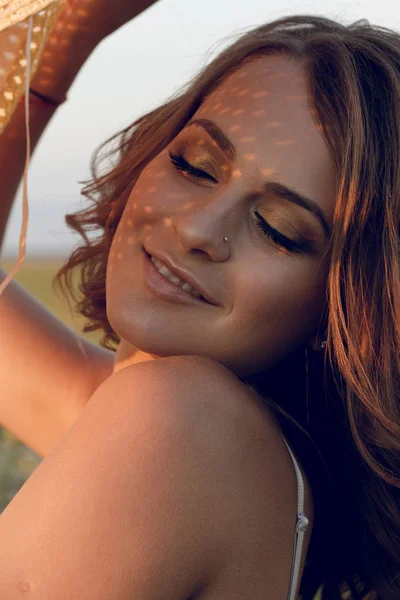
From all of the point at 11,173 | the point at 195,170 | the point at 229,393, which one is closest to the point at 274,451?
the point at 229,393

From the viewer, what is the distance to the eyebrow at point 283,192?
6.40ft

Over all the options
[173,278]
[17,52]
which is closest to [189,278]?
[173,278]

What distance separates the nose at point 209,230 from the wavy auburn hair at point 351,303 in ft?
0.90

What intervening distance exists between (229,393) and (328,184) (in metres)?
0.59

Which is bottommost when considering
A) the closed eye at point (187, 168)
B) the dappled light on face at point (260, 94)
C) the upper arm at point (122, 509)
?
the upper arm at point (122, 509)

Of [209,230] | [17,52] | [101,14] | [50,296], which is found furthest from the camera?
[50,296]

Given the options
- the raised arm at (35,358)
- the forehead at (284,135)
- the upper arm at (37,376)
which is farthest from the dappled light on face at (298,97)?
the upper arm at (37,376)

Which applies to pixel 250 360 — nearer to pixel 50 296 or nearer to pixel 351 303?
pixel 351 303

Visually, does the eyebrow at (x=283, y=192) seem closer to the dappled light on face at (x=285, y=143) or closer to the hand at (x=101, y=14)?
the dappled light on face at (x=285, y=143)

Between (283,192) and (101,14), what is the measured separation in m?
0.86

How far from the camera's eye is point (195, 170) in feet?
6.91

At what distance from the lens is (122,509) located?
1565 mm

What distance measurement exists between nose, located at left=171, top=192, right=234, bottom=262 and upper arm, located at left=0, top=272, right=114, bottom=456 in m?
0.96

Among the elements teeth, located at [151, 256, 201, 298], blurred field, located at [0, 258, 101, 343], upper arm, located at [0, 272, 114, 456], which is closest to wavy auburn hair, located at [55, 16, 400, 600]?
teeth, located at [151, 256, 201, 298]
